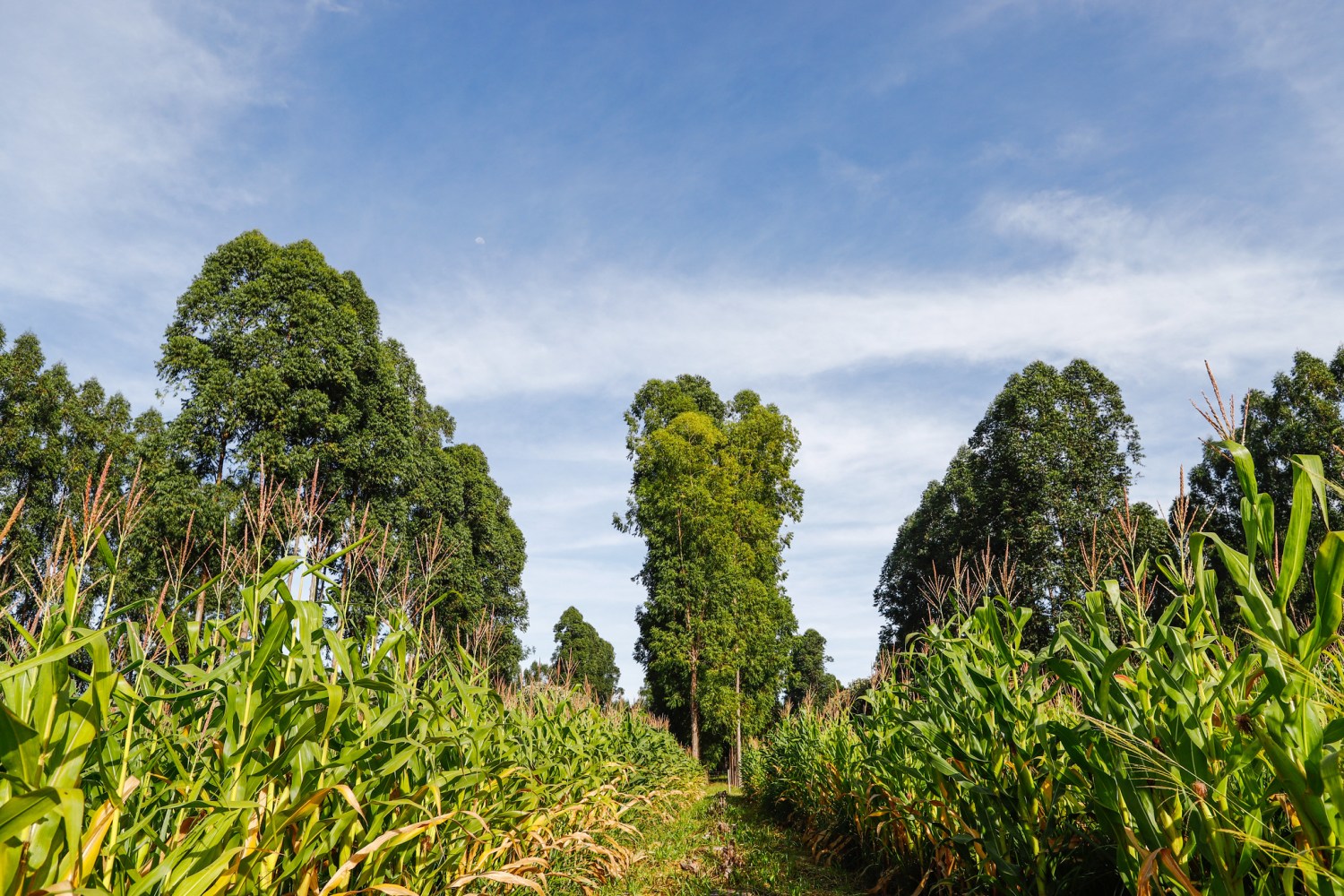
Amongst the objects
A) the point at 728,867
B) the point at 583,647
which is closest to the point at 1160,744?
the point at 728,867

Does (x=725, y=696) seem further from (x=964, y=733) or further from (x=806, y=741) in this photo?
(x=964, y=733)

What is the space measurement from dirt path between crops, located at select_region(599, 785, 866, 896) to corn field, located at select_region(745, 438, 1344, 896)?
97 cm

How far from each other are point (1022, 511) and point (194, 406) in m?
21.9

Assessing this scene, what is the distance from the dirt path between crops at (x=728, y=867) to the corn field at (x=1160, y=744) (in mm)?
968

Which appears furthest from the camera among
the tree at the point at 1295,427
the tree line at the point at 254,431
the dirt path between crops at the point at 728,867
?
the tree at the point at 1295,427

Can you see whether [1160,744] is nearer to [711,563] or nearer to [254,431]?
[254,431]

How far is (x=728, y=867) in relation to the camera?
601 cm

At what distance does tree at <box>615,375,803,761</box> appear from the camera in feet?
66.6

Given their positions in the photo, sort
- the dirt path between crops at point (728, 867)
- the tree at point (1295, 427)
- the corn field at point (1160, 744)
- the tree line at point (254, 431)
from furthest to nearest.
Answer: the tree at point (1295, 427)
the tree line at point (254, 431)
the dirt path between crops at point (728, 867)
the corn field at point (1160, 744)

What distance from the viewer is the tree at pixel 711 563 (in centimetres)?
2031

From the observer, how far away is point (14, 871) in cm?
147

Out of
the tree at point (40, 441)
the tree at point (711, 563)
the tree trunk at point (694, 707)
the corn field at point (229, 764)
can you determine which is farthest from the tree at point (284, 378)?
the corn field at point (229, 764)

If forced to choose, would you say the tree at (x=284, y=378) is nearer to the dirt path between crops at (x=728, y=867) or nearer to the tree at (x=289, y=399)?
the tree at (x=289, y=399)

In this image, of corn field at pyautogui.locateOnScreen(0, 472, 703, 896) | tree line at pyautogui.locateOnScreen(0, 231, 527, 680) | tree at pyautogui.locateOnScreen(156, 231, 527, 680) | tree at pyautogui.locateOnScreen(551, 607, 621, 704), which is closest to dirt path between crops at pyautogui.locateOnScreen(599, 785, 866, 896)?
corn field at pyautogui.locateOnScreen(0, 472, 703, 896)
